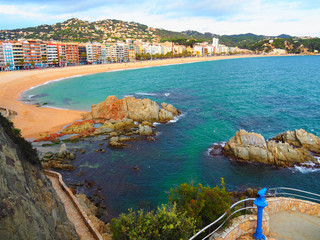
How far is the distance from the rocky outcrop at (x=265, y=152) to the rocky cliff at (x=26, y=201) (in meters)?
19.9

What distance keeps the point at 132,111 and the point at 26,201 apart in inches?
1294

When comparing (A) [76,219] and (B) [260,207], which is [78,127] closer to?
(A) [76,219]

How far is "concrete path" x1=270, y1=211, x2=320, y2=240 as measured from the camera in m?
9.24

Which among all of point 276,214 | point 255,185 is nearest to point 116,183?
point 255,185

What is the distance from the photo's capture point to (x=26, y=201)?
29.5ft

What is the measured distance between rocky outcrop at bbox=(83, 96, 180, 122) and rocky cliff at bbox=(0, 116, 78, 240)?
2869 centimetres

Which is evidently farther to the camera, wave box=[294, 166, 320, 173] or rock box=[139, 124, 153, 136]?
rock box=[139, 124, 153, 136]

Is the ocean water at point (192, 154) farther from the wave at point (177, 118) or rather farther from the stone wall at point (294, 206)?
the stone wall at point (294, 206)

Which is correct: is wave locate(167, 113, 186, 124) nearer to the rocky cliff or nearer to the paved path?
the paved path

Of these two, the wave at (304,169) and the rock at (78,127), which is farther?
the rock at (78,127)

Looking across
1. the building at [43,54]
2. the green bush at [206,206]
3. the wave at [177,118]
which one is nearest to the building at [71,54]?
the building at [43,54]

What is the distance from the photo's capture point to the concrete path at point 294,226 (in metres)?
9.24

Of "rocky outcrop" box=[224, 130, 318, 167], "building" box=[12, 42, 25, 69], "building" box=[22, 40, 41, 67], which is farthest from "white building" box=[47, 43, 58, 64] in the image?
"rocky outcrop" box=[224, 130, 318, 167]

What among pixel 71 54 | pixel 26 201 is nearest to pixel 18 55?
pixel 71 54
